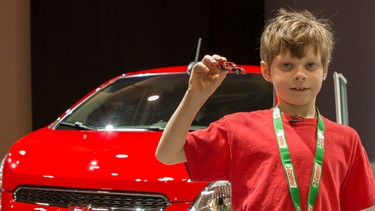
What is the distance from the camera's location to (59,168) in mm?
2447

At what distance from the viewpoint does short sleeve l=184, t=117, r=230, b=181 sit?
141 centimetres

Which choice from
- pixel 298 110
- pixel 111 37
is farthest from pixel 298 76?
pixel 111 37

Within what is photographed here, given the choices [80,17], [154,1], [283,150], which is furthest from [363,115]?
[283,150]

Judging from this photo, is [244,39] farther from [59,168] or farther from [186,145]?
[186,145]

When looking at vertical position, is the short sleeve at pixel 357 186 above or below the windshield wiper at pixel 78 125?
below

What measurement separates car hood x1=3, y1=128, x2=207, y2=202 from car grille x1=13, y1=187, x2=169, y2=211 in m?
0.03

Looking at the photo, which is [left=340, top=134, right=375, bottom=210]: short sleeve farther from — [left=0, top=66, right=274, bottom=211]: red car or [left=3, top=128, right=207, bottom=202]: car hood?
[left=3, top=128, right=207, bottom=202]: car hood

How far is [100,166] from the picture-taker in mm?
2379

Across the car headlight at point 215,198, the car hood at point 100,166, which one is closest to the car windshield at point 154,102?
the car hood at point 100,166

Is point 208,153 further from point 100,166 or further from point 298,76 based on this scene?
point 100,166

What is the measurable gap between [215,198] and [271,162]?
0.81 meters

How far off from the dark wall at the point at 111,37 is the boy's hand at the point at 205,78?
6002 millimetres

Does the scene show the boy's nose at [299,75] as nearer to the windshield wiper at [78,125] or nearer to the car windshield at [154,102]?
the car windshield at [154,102]

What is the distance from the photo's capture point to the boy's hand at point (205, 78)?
4.38ft
